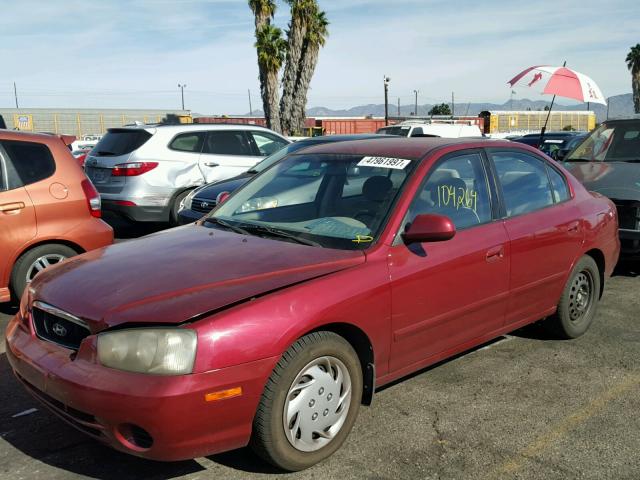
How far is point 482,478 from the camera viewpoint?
3.05m

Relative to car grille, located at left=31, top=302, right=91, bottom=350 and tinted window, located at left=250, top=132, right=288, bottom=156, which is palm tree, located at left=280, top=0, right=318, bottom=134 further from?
car grille, located at left=31, top=302, right=91, bottom=350

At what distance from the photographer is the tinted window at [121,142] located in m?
9.36

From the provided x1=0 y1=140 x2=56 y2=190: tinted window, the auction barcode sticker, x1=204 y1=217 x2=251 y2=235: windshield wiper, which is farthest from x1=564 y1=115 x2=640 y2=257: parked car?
x1=0 y1=140 x2=56 y2=190: tinted window

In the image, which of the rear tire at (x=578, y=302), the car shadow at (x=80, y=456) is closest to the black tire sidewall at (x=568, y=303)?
the rear tire at (x=578, y=302)

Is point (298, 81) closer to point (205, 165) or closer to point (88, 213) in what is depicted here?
point (205, 165)

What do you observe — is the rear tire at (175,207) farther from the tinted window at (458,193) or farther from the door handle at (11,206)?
the tinted window at (458,193)

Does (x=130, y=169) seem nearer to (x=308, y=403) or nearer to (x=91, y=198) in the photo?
(x=91, y=198)

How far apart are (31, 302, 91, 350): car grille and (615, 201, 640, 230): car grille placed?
5639 millimetres

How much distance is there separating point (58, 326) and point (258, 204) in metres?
1.63

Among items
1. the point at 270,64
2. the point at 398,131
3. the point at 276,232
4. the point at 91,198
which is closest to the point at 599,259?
the point at 276,232

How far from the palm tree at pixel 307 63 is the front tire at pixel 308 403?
26518 millimetres

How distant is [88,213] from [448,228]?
3687 millimetres

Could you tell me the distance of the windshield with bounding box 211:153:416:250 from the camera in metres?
3.67

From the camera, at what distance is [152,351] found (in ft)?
8.82
